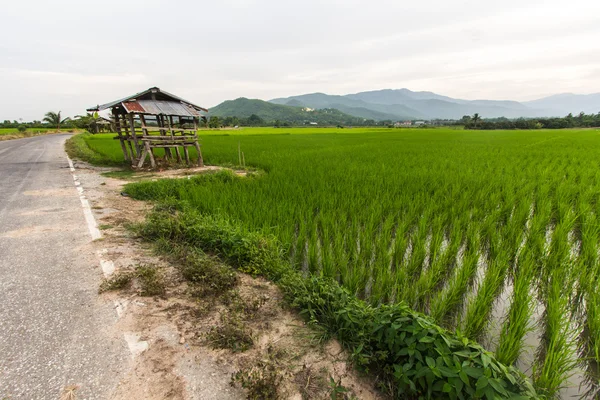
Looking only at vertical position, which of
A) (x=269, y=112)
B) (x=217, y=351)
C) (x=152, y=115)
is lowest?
(x=217, y=351)

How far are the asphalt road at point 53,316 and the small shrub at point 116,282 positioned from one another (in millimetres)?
74

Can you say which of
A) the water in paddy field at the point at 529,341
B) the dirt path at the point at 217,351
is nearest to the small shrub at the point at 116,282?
the dirt path at the point at 217,351

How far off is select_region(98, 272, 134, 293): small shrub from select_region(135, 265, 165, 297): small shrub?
10cm

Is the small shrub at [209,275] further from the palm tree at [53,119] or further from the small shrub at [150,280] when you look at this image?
the palm tree at [53,119]

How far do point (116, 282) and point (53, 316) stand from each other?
0.48m

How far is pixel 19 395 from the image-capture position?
1.51m

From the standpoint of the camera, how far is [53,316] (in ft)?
7.04

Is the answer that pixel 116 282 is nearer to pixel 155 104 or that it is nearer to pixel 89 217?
pixel 89 217

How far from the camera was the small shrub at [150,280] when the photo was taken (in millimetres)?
2447

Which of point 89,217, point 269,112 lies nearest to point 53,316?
point 89,217

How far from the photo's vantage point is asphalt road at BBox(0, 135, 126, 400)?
1.61 metres

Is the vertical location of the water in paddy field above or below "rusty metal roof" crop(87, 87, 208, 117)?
below

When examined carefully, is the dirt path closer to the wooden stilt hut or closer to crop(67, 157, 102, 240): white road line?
crop(67, 157, 102, 240): white road line

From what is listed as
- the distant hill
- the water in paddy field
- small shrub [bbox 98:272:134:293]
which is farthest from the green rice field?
the distant hill
